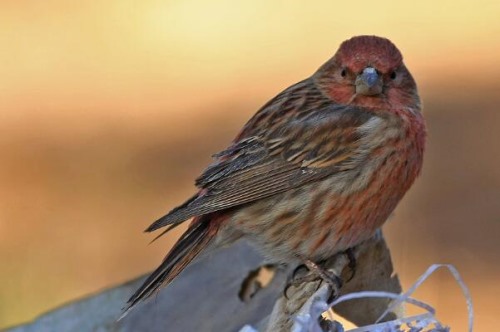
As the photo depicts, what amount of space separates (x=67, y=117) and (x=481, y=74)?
2.87 metres

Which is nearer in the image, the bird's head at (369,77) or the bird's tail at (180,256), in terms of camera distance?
the bird's tail at (180,256)

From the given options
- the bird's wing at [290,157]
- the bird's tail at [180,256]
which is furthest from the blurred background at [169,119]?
the bird's wing at [290,157]

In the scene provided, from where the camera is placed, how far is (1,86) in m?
8.30

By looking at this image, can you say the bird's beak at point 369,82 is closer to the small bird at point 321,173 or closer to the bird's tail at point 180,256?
the small bird at point 321,173

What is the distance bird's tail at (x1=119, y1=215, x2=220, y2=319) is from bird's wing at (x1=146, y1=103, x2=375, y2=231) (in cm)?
13

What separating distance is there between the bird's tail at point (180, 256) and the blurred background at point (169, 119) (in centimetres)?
137

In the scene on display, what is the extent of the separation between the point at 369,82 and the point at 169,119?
3550mm

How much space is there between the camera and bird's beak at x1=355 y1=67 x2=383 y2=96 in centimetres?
458

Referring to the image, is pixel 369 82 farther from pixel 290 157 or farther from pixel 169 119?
pixel 169 119

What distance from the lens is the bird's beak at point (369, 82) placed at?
4.58 meters

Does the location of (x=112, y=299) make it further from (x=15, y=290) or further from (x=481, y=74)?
(x=481, y=74)

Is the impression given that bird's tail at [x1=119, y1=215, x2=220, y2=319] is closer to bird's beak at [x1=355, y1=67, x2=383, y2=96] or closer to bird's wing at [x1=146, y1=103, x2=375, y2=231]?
bird's wing at [x1=146, y1=103, x2=375, y2=231]

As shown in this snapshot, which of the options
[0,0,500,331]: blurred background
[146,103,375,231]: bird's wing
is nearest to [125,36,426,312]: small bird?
[146,103,375,231]: bird's wing

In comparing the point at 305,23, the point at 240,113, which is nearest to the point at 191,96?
the point at 240,113
